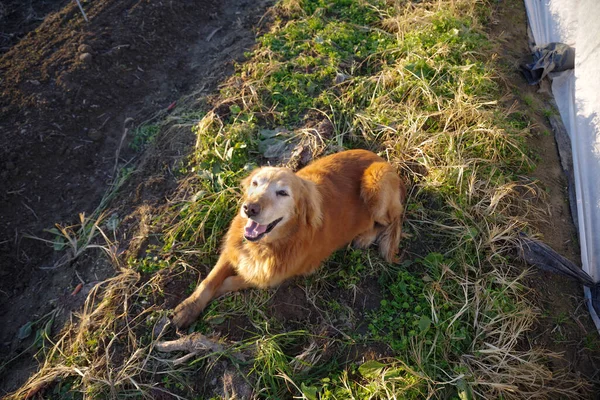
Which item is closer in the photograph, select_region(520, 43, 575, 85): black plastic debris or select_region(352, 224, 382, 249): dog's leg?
select_region(352, 224, 382, 249): dog's leg

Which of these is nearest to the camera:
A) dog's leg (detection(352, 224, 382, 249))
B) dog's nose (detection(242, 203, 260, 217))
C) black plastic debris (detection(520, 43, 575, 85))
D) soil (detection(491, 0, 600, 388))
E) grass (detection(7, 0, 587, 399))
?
dog's nose (detection(242, 203, 260, 217))

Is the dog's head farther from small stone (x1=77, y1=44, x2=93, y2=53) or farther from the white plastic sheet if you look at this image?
small stone (x1=77, y1=44, x2=93, y2=53)

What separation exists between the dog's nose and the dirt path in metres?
1.71

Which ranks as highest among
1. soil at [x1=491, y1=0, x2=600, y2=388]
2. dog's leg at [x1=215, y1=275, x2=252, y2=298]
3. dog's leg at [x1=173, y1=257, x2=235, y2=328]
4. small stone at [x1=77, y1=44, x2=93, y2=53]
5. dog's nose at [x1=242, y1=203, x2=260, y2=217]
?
small stone at [x1=77, y1=44, x2=93, y2=53]

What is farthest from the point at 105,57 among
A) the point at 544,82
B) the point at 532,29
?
the point at 532,29

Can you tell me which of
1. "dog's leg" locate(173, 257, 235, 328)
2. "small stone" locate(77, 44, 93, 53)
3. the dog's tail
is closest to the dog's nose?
"dog's leg" locate(173, 257, 235, 328)

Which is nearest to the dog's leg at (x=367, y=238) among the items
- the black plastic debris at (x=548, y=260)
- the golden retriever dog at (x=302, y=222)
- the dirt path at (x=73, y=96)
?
the golden retriever dog at (x=302, y=222)

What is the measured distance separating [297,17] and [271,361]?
16.8ft

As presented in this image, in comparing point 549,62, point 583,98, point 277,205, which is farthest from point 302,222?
point 549,62

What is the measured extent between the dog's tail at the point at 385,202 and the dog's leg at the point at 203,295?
4.81 ft

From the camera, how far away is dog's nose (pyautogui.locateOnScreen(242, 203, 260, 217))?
2.70 metres

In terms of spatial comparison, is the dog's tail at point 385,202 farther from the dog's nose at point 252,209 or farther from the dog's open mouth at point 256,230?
the dog's nose at point 252,209

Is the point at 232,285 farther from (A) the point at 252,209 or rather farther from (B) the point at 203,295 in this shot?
(A) the point at 252,209

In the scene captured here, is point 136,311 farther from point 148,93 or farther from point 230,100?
point 148,93
